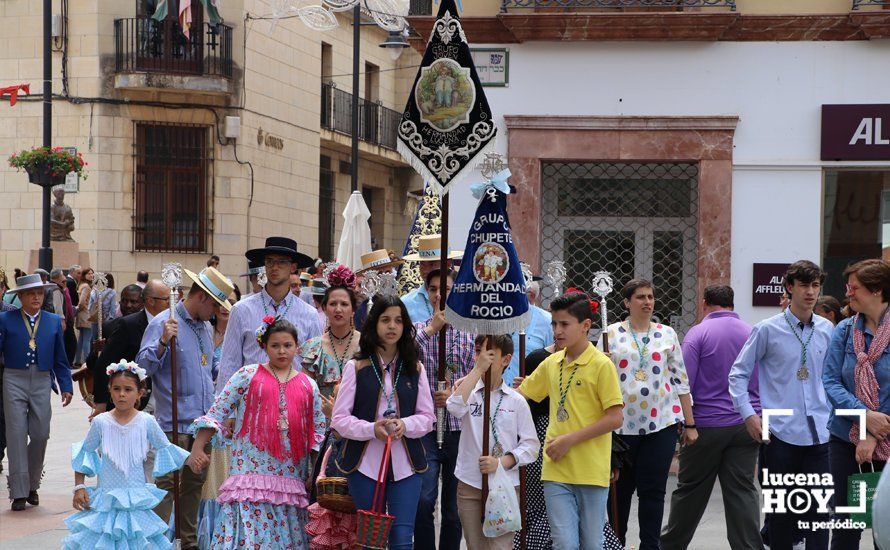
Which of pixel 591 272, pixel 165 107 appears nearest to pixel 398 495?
pixel 591 272

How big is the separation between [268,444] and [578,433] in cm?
188

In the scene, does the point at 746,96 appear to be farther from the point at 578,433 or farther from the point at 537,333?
the point at 578,433

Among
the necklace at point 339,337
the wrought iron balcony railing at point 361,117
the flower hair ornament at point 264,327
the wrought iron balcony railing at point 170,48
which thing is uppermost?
the wrought iron balcony railing at point 170,48

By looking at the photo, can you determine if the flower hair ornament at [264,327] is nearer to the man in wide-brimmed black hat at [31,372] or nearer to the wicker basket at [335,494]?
the wicker basket at [335,494]

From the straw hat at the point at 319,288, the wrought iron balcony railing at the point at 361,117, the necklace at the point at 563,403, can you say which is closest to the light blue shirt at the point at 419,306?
the necklace at the point at 563,403

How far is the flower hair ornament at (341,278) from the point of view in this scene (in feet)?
28.6

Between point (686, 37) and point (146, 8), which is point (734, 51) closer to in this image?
point (686, 37)

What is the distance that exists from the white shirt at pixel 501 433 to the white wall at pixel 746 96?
492 cm

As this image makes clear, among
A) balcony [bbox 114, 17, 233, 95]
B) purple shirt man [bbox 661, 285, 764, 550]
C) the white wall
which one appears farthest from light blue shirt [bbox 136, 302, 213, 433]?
balcony [bbox 114, 17, 233, 95]

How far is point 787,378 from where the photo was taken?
28.5 feet

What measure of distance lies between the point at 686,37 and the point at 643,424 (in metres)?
5.31

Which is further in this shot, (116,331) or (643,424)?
(116,331)

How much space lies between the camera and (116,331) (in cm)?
990

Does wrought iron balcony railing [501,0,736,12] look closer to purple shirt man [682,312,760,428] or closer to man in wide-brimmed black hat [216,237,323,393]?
purple shirt man [682,312,760,428]
